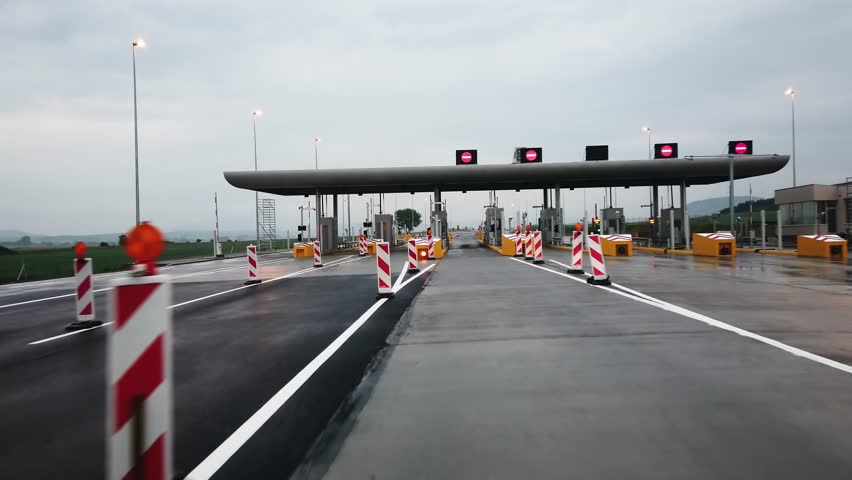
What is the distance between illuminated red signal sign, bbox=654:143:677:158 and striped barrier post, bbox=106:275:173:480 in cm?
3592

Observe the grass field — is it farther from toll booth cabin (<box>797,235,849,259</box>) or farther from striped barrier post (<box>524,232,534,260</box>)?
toll booth cabin (<box>797,235,849,259</box>)

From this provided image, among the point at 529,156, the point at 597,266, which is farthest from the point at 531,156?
the point at 597,266

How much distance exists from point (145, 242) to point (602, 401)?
3.39 m

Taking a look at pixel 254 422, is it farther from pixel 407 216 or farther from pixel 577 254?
pixel 407 216

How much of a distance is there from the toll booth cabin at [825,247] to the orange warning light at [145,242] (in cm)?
2393

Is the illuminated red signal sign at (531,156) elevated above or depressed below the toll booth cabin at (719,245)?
above

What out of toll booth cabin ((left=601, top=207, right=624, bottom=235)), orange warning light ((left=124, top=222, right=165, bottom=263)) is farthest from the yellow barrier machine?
orange warning light ((left=124, top=222, right=165, bottom=263))

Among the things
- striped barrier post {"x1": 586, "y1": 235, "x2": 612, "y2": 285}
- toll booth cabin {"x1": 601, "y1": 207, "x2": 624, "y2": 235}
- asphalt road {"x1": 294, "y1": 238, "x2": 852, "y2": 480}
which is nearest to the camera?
asphalt road {"x1": 294, "y1": 238, "x2": 852, "y2": 480}

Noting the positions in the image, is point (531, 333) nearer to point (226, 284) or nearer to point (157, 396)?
point (157, 396)

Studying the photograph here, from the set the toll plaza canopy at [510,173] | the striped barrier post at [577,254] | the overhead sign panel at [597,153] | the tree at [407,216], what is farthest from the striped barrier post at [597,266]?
the tree at [407,216]

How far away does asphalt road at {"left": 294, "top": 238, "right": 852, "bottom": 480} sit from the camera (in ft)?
8.52

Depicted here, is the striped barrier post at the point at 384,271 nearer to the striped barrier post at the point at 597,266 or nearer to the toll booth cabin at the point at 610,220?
the striped barrier post at the point at 597,266

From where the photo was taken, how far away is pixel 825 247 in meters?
18.1

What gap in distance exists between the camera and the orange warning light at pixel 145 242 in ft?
6.67
